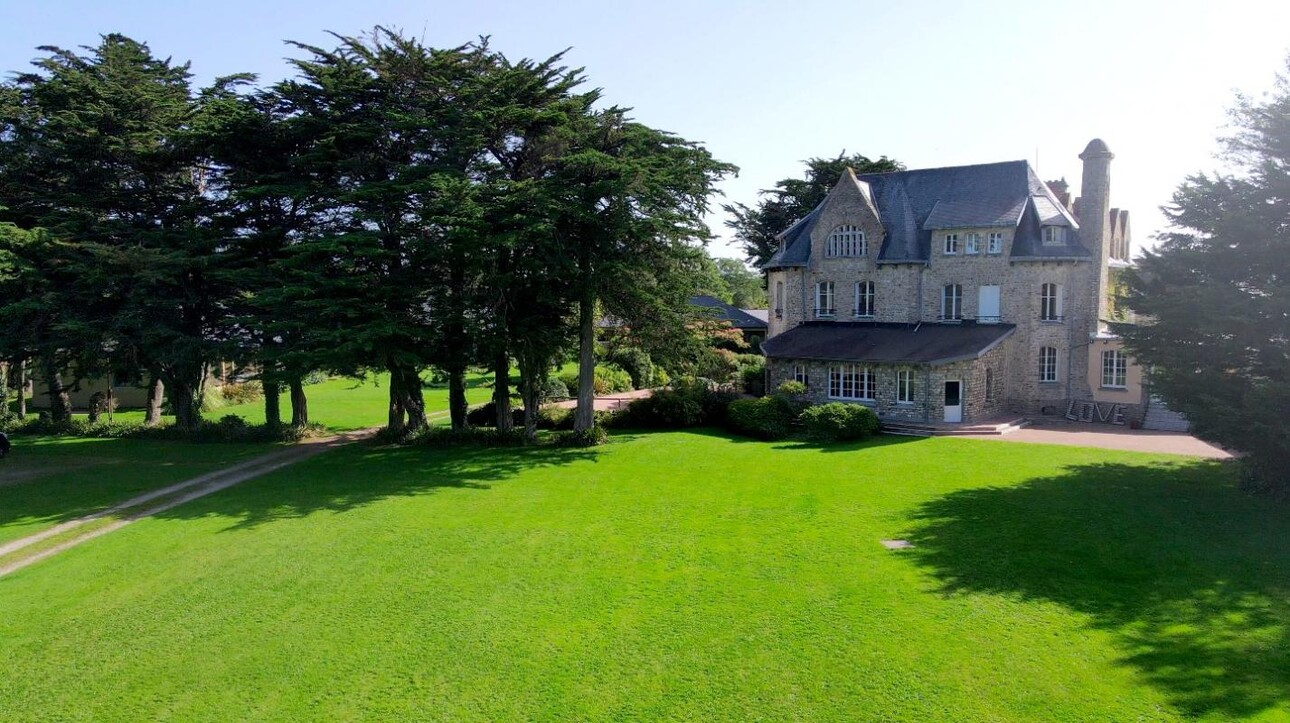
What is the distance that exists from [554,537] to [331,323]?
12.8 meters

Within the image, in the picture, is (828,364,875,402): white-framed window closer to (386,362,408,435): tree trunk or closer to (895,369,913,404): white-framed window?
(895,369,913,404): white-framed window

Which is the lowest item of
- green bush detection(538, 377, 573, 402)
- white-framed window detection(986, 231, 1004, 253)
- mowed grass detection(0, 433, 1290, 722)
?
mowed grass detection(0, 433, 1290, 722)

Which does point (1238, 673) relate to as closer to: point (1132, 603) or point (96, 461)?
point (1132, 603)

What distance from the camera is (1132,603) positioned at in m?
11.8

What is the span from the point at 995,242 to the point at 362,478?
27.4 meters

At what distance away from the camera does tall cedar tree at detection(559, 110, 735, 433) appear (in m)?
24.3

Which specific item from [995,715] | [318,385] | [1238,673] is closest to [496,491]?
[995,715]

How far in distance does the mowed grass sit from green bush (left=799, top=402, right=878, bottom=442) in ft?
23.8

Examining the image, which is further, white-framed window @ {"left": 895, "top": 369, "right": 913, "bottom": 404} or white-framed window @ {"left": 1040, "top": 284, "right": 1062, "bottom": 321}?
white-framed window @ {"left": 1040, "top": 284, "right": 1062, "bottom": 321}

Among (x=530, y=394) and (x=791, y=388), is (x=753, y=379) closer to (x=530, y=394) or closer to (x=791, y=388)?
(x=791, y=388)

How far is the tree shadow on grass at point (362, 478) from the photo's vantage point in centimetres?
1942

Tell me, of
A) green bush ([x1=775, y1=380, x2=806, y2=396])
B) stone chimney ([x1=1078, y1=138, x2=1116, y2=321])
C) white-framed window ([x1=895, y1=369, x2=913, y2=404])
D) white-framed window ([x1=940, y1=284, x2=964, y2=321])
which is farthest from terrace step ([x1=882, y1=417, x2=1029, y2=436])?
stone chimney ([x1=1078, y1=138, x2=1116, y2=321])

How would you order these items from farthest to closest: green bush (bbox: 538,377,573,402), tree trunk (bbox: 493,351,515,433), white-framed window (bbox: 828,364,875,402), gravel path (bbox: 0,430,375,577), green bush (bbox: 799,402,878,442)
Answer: green bush (bbox: 538,377,573,402)
white-framed window (bbox: 828,364,875,402)
tree trunk (bbox: 493,351,515,433)
green bush (bbox: 799,402,878,442)
gravel path (bbox: 0,430,375,577)

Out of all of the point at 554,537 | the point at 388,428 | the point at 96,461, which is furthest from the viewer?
the point at 388,428
